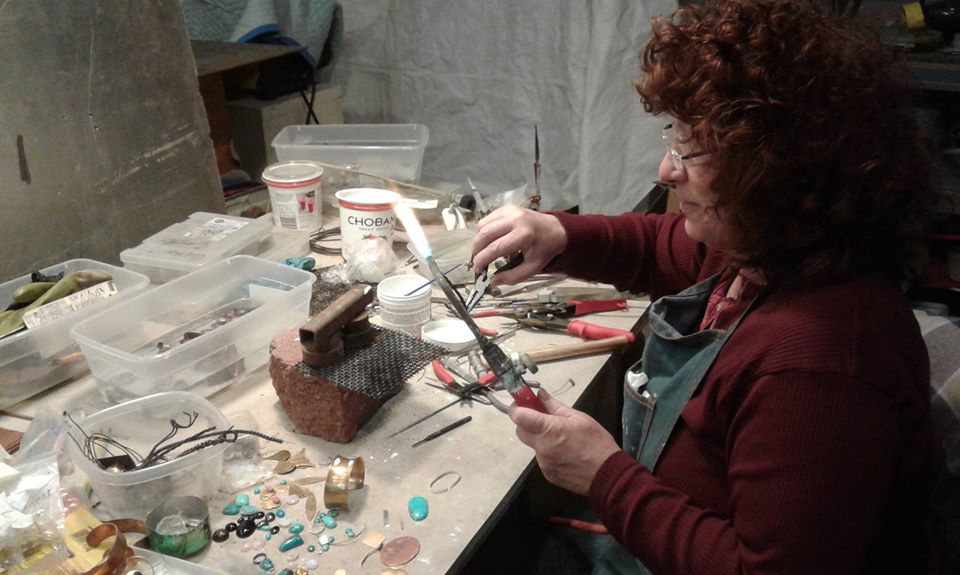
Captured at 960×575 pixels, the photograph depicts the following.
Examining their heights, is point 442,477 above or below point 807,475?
below

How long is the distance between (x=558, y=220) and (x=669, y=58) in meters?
0.51

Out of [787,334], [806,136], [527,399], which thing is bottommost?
[527,399]

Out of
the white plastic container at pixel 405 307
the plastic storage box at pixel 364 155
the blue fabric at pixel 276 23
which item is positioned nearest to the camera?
the white plastic container at pixel 405 307

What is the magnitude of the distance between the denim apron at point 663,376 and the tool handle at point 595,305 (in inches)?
11.5

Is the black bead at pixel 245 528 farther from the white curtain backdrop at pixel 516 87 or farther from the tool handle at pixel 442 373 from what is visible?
the white curtain backdrop at pixel 516 87

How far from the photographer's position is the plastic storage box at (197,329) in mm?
1197

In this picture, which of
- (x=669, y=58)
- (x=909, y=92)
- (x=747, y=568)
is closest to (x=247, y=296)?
(x=669, y=58)

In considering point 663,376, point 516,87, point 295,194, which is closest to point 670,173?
point 663,376

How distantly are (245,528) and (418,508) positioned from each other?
23 cm

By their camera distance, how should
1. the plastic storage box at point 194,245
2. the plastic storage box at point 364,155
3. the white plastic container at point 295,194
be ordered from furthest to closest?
the plastic storage box at point 364,155 → the white plastic container at point 295,194 → the plastic storage box at point 194,245

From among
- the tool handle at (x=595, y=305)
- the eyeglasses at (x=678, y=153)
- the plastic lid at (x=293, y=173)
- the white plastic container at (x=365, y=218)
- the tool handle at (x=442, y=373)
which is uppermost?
the eyeglasses at (x=678, y=153)

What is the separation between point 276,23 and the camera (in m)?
2.41

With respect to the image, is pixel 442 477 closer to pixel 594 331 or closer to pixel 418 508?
pixel 418 508

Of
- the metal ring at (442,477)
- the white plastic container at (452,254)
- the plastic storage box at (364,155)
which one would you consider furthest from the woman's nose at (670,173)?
the plastic storage box at (364,155)
